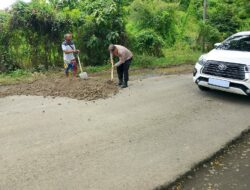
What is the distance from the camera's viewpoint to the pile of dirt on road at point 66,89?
26.2ft

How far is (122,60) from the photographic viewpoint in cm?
870

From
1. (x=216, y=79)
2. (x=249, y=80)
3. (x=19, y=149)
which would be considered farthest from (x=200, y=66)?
(x=19, y=149)

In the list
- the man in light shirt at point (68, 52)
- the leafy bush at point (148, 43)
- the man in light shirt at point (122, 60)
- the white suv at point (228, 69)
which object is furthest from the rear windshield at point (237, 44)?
the leafy bush at point (148, 43)

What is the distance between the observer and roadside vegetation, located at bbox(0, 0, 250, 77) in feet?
34.3

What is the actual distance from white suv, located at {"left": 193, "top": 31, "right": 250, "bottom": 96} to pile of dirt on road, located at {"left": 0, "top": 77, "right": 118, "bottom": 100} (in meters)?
2.38

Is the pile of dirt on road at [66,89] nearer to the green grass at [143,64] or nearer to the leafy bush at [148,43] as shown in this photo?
the green grass at [143,64]

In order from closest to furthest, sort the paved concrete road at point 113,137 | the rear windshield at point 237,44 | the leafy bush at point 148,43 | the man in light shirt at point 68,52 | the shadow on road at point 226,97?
the paved concrete road at point 113,137, the shadow on road at point 226,97, the rear windshield at point 237,44, the man in light shirt at point 68,52, the leafy bush at point 148,43

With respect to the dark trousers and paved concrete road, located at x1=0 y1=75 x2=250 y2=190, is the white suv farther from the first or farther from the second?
the dark trousers

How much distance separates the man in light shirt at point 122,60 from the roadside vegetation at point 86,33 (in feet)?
8.03

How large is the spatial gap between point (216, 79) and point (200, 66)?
0.60 m

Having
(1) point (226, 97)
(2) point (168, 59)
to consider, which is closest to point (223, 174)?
(1) point (226, 97)

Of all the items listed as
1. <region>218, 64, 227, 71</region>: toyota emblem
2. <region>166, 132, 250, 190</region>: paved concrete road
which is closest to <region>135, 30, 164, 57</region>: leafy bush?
<region>218, 64, 227, 71</region>: toyota emblem

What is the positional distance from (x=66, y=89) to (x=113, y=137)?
11.1 feet

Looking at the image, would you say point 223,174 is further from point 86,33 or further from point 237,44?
point 86,33
